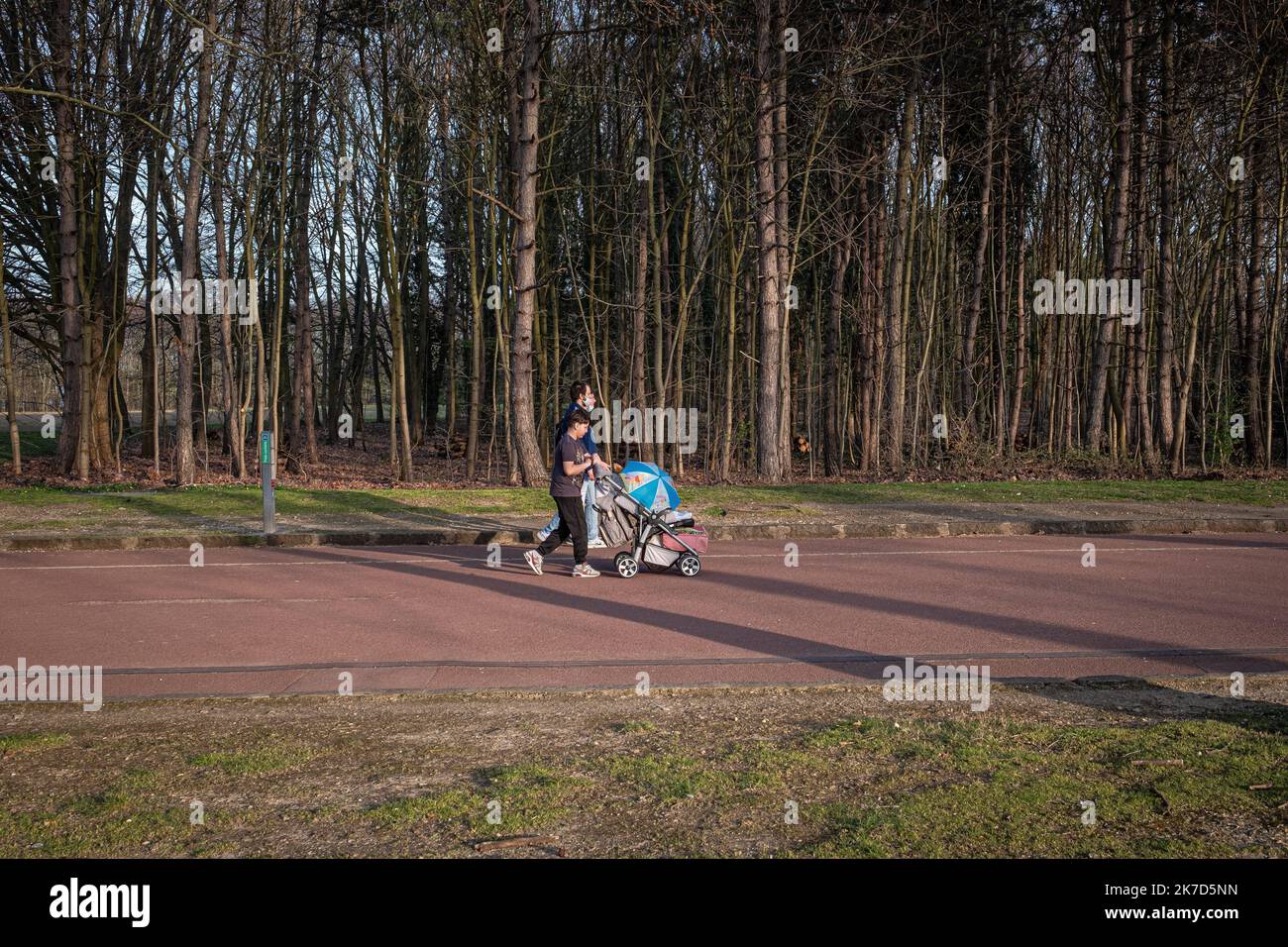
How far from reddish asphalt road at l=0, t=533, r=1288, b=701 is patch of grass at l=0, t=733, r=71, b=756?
1.06 metres

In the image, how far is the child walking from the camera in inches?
498

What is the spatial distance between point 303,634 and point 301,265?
70.6ft

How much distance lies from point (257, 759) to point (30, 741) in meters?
1.57

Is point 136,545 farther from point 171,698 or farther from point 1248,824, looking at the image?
point 1248,824

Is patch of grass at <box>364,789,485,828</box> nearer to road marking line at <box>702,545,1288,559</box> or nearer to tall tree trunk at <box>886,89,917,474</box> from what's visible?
road marking line at <box>702,545,1288,559</box>

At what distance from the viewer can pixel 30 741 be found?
6.39m

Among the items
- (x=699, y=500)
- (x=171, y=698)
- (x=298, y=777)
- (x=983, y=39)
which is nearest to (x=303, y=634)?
(x=171, y=698)

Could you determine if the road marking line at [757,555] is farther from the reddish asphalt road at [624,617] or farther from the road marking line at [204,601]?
the road marking line at [204,601]

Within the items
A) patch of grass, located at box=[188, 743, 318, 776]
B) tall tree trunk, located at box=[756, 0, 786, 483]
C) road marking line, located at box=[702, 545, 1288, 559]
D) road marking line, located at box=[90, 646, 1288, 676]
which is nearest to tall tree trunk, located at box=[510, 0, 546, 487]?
tall tree trunk, located at box=[756, 0, 786, 483]

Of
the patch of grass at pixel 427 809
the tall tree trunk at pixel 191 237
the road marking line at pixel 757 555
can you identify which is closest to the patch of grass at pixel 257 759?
the patch of grass at pixel 427 809

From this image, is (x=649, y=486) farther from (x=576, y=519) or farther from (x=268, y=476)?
(x=268, y=476)

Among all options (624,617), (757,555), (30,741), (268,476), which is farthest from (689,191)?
(30,741)

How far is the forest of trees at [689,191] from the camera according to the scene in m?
23.4

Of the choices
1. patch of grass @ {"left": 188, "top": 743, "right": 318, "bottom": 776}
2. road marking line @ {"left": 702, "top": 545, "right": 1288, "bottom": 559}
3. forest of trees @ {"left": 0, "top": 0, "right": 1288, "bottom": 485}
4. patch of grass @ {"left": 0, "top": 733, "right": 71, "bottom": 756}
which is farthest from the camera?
forest of trees @ {"left": 0, "top": 0, "right": 1288, "bottom": 485}
